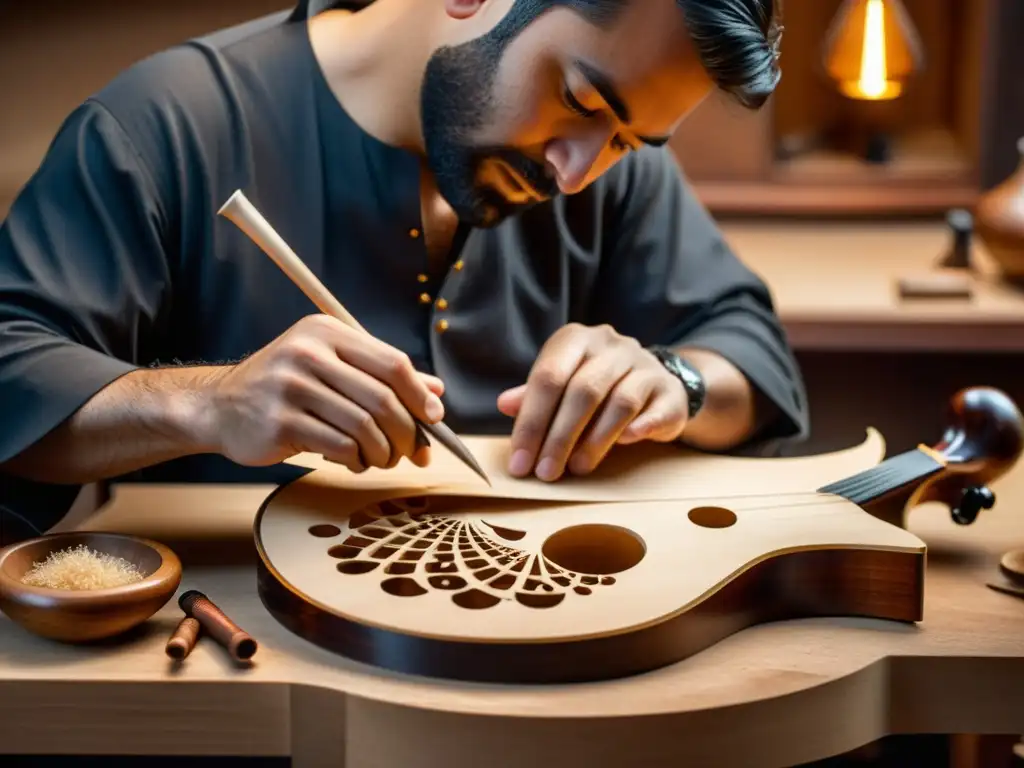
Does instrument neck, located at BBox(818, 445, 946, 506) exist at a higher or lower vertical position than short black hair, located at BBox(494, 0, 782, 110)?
lower

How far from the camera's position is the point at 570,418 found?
1.66m

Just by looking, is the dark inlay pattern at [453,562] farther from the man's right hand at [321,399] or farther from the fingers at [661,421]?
the fingers at [661,421]

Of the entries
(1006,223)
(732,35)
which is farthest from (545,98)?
(1006,223)

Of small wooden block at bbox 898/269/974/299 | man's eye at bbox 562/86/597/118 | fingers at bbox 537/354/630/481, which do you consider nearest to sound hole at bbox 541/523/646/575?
fingers at bbox 537/354/630/481

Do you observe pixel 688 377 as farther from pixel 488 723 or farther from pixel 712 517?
pixel 488 723

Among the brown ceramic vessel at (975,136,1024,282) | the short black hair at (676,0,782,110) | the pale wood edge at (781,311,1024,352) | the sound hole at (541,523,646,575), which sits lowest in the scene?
the pale wood edge at (781,311,1024,352)

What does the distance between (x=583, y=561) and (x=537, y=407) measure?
202mm

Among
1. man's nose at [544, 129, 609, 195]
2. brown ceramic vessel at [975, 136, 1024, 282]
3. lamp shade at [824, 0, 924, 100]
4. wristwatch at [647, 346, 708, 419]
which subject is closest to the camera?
man's nose at [544, 129, 609, 195]

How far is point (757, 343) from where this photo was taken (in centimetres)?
214

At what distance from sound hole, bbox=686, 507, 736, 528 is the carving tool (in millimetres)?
257

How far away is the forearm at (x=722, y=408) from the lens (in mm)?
1925

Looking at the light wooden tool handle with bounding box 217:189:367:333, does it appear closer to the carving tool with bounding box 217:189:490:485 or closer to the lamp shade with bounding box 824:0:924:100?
the carving tool with bounding box 217:189:490:485

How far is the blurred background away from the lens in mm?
2953

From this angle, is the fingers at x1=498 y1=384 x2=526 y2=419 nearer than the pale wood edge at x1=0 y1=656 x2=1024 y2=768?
No
